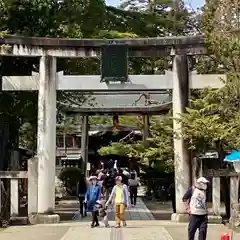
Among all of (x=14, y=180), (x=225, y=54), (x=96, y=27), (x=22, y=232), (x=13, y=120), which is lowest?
(x=22, y=232)

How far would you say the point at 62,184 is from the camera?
36.5 meters

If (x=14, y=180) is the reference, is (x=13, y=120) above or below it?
above

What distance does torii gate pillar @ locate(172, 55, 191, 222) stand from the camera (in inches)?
816

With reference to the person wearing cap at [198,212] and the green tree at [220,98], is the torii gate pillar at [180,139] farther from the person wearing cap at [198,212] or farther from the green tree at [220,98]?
the person wearing cap at [198,212]

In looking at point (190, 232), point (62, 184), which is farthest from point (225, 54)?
point (62, 184)

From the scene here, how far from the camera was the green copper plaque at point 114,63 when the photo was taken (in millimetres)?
21125

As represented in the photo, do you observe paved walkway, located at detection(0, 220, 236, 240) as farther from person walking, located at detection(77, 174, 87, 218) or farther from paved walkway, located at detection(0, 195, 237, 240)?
person walking, located at detection(77, 174, 87, 218)

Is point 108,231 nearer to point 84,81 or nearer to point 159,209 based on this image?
point 84,81

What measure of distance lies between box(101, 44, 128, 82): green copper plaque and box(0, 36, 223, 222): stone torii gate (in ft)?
0.68

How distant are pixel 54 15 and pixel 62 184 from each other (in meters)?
14.7

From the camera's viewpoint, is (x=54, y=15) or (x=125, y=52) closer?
(x=125, y=52)

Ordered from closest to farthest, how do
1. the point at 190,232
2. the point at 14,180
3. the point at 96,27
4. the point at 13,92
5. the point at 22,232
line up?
the point at 190,232 < the point at 22,232 < the point at 14,180 < the point at 13,92 < the point at 96,27

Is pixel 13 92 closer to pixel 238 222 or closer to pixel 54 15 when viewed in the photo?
pixel 54 15

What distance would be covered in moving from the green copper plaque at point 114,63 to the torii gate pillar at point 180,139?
71.0 inches
